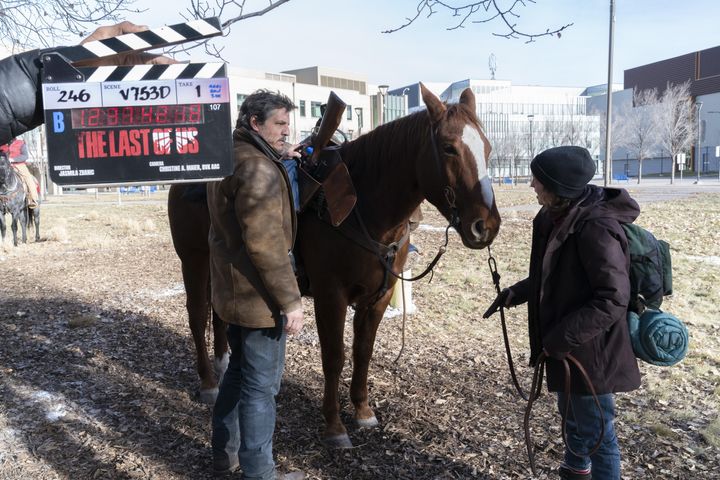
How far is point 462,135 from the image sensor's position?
2953 millimetres

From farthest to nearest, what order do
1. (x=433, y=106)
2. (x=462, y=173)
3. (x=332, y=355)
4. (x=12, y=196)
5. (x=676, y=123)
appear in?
(x=676, y=123)
(x=12, y=196)
(x=332, y=355)
(x=433, y=106)
(x=462, y=173)

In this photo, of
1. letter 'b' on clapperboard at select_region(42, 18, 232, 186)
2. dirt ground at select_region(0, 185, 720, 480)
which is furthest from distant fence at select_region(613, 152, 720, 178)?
letter 'b' on clapperboard at select_region(42, 18, 232, 186)

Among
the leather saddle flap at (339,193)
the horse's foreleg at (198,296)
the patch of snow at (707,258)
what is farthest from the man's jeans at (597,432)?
the patch of snow at (707,258)

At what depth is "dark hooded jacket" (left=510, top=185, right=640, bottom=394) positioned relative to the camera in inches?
94.0

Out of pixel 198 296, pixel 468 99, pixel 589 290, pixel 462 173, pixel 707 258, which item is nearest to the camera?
pixel 589 290

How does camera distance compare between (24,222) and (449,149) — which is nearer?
(449,149)

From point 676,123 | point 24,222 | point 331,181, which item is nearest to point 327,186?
point 331,181

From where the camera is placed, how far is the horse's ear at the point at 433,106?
3061 millimetres

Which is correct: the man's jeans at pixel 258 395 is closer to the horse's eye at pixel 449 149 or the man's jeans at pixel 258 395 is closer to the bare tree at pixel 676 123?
the horse's eye at pixel 449 149

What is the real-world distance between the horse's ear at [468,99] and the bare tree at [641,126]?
1882 inches

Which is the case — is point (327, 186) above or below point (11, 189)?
above

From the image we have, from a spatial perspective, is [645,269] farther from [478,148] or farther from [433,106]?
[433,106]

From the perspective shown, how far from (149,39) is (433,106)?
1.51 meters

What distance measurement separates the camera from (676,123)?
43.2 meters
